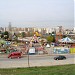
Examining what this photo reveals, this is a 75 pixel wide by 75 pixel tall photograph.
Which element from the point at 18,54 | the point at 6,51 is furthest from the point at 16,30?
the point at 18,54

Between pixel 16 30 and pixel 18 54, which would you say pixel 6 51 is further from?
pixel 16 30

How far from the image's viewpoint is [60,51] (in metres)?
31.5

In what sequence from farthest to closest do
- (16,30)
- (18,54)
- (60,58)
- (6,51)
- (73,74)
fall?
(16,30) < (6,51) < (18,54) < (60,58) < (73,74)

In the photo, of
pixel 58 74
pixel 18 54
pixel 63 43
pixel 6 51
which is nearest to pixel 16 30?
pixel 63 43

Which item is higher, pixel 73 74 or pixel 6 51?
pixel 73 74

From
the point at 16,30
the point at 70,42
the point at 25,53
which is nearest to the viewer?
the point at 25,53

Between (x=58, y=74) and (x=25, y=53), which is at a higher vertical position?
(x=58, y=74)

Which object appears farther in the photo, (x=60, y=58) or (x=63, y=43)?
(x=63, y=43)

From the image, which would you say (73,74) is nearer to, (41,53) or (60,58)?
(60,58)

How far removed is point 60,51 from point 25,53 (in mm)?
5817

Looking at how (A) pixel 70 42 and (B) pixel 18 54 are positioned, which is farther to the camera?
(A) pixel 70 42

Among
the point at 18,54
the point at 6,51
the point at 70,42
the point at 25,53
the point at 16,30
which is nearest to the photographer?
the point at 18,54

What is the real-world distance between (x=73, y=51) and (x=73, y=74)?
26405 mm

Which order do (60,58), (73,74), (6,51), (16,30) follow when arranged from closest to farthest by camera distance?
(73,74) → (60,58) → (6,51) → (16,30)
